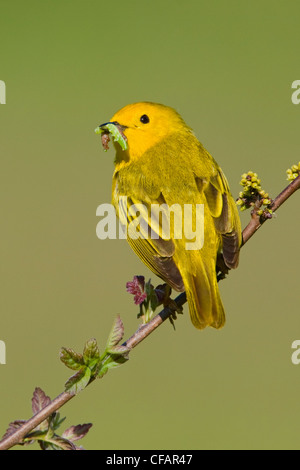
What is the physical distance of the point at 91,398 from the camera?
6.26m

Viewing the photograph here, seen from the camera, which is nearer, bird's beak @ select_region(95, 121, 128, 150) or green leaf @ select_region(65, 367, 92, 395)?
green leaf @ select_region(65, 367, 92, 395)

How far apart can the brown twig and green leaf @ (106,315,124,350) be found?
0.22 ft

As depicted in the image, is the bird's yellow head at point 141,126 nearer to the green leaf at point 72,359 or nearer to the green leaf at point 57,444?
the green leaf at point 72,359

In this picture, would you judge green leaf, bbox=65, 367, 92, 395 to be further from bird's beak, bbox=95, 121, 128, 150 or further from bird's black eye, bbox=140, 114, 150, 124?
bird's black eye, bbox=140, 114, 150, 124

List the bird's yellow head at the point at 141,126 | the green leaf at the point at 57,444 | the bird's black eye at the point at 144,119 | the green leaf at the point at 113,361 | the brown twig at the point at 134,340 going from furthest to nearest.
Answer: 1. the bird's black eye at the point at 144,119
2. the bird's yellow head at the point at 141,126
3. the green leaf at the point at 113,361
4. the green leaf at the point at 57,444
5. the brown twig at the point at 134,340

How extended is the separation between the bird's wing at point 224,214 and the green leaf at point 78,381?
3.81ft

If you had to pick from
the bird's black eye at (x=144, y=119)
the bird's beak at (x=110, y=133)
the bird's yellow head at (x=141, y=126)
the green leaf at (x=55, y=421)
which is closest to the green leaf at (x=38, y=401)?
the green leaf at (x=55, y=421)

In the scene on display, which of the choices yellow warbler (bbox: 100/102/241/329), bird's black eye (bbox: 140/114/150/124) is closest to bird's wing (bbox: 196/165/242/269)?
yellow warbler (bbox: 100/102/241/329)

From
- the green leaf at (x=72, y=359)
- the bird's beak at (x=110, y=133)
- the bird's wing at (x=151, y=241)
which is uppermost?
the bird's beak at (x=110, y=133)

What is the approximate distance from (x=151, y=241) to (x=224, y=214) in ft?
1.29

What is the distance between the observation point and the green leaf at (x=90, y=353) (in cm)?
218

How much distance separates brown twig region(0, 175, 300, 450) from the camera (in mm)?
1993

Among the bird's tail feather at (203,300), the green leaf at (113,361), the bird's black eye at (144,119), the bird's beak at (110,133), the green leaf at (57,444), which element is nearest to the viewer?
the green leaf at (57,444)

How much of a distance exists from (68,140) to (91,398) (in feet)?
14.7
